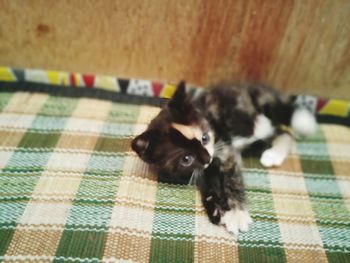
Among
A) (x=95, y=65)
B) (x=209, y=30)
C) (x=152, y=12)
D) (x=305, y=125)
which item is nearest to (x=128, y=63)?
(x=95, y=65)

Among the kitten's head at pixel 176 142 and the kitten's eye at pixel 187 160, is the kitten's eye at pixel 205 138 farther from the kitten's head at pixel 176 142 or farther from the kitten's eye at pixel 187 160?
the kitten's eye at pixel 187 160

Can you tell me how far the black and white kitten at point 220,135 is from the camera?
44.0 inches

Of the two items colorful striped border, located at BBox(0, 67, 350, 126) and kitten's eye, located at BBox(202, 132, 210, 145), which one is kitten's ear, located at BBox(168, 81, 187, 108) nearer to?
kitten's eye, located at BBox(202, 132, 210, 145)

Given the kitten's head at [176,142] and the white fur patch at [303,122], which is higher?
the kitten's head at [176,142]

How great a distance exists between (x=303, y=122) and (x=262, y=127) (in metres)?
0.18

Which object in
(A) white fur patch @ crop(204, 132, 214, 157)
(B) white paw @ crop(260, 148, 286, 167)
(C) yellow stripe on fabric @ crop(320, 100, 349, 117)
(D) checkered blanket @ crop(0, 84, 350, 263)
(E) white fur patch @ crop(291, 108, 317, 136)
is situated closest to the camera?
(D) checkered blanket @ crop(0, 84, 350, 263)

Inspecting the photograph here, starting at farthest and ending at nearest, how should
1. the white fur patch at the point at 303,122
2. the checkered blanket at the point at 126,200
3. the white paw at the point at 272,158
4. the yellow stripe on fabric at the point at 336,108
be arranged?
the yellow stripe on fabric at the point at 336,108 < the white fur patch at the point at 303,122 < the white paw at the point at 272,158 < the checkered blanket at the point at 126,200

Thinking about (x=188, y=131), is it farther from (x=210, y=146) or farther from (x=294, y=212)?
(x=294, y=212)

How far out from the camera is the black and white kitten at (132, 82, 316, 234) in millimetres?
1117

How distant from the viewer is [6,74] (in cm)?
162

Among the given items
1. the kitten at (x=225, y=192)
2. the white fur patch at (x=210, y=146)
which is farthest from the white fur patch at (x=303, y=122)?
the white fur patch at (x=210, y=146)

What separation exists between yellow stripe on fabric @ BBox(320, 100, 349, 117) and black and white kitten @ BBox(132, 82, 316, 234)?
0.16 meters

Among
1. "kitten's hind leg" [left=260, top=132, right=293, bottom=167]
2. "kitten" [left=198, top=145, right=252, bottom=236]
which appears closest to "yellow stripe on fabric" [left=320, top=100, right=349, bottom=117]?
"kitten's hind leg" [left=260, top=132, right=293, bottom=167]

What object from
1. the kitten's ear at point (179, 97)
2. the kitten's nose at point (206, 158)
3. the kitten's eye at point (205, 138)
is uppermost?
the kitten's ear at point (179, 97)
